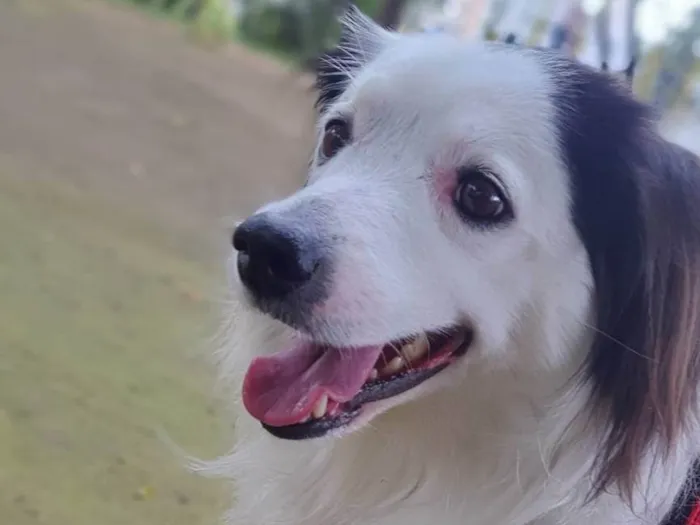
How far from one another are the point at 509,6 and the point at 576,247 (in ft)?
20.0

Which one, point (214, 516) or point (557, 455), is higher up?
point (557, 455)

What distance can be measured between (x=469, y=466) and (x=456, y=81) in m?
0.63

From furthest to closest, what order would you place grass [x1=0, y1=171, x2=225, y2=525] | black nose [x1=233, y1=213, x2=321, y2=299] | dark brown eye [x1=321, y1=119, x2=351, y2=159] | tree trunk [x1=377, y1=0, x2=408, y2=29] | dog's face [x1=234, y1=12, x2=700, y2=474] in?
tree trunk [x1=377, y1=0, x2=408, y2=29]
grass [x1=0, y1=171, x2=225, y2=525]
dark brown eye [x1=321, y1=119, x2=351, y2=159]
dog's face [x1=234, y1=12, x2=700, y2=474]
black nose [x1=233, y1=213, x2=321, y2=299]

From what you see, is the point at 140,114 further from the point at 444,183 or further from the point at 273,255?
the point at 273,255

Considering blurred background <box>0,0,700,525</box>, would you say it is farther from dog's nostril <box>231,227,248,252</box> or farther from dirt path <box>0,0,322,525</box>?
dog's nostril <box>231,227,248,252</box>

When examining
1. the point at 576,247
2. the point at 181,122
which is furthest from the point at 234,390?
the point at 181,122

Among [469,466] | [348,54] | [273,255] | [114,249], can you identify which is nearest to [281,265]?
[273,255]

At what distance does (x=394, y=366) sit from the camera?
1.52 meters

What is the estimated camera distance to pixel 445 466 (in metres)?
1.63

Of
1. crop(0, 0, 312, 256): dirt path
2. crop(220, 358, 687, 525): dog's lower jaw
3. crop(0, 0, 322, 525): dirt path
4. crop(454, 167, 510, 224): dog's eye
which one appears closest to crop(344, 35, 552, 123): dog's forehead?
crop(454, 167, 510, 224): dog's eye

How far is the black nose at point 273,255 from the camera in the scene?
4.33 feet

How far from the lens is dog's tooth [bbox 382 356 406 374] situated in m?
1.51

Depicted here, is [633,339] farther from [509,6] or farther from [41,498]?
[509,6]

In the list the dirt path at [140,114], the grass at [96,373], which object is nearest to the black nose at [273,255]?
the grass at [96,373]
